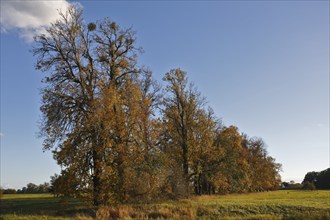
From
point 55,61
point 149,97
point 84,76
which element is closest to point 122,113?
point 84,76

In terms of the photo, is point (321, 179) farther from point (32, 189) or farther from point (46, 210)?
point (46, 210)

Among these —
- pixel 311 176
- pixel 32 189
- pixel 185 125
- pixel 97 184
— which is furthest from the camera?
pixel 311 176

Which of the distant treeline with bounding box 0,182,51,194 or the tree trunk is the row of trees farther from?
the distant treeline with bounding box 0,182,51,194

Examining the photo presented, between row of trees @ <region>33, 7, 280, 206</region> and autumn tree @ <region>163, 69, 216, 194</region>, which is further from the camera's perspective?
autumn tree @ <region>163, 69, 216, 194</region>

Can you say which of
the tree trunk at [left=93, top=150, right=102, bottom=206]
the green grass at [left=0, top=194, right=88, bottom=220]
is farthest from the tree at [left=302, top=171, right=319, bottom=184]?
the tree trunk at [left=93, top=150, right=102, bottom=206]

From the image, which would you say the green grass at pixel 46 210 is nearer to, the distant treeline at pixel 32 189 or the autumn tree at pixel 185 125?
the autumn tree at pixel 185 125

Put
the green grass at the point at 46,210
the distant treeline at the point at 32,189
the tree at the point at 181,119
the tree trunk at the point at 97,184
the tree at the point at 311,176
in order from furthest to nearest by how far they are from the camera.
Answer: the tree at the point at 311,176, the distant treeline at the point at 32,189, the tree at the point at 181,119, the tree trunk at the point at 97,184, the green grass at the point at 46,210

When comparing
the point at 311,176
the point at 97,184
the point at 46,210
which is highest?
the point at 97,184

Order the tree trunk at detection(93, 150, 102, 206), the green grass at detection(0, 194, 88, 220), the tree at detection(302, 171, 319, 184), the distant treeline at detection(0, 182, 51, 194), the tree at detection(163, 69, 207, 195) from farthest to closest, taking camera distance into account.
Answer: the tree at detection(302, 171, 319, 184)
the distant treeline at detection(0, 182, 51, 194)
the tree at detection(163, 69, 207, 195)
the tree trunk at detection(93, 150, 102, 206)
the green grass at detection(0, 194, 88, 220)

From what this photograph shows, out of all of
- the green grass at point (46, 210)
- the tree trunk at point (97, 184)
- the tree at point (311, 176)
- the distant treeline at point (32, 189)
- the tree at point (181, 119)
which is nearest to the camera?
the green grass at point (46, 210)

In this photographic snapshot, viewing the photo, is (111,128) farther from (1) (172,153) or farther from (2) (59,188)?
(1) (172,153)

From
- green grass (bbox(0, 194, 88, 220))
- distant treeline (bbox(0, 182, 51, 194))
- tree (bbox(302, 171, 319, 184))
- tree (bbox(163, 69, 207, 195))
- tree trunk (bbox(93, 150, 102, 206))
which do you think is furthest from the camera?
tree (bbox(302, 171, 319, 184))

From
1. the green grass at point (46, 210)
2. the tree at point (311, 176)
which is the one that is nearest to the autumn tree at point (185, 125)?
the green grass at point (46, 210)

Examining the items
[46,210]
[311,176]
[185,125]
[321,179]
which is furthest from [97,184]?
[311,176]
